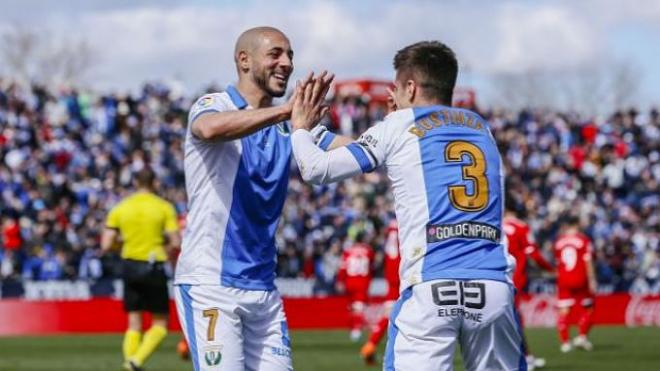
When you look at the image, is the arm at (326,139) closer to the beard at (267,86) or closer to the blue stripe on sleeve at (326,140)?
the blue stripe on sleeve at (326,140)

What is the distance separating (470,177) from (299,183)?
31376mm

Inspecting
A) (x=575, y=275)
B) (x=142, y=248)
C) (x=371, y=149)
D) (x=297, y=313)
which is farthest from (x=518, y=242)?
(x=297, y=313)

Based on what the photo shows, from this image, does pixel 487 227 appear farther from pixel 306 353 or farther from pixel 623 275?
pixel 623 275

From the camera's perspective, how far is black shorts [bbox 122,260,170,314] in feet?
52.4

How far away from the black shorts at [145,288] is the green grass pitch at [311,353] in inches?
64.8

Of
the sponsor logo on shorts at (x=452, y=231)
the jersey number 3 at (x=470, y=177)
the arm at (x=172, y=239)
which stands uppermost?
the jersey number 3 at (x=470, y=177)

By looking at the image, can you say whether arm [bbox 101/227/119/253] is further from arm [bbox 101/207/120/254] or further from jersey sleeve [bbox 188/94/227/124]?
jersey sleeve [bbox 188/94/227/124]

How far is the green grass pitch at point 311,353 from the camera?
1831 centimetres

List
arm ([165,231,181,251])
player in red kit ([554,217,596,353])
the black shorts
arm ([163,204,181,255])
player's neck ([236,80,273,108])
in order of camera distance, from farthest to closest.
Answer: player in red kit ([554,217,596,353]), arm ([163,204,181,255]), arm ([165,231,181,251]), the black shorts, player's neck ([236,80,273,108])

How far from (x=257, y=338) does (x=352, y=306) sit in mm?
20819

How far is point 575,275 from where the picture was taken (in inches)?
939

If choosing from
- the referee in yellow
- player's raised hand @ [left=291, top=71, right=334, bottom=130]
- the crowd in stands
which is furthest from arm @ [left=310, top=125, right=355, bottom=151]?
the crowd in stands

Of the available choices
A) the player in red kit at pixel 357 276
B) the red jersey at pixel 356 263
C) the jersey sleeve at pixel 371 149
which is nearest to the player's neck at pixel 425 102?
the jersey sleeve at pixel 371 149

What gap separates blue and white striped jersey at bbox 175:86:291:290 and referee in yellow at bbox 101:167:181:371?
8543 mm
